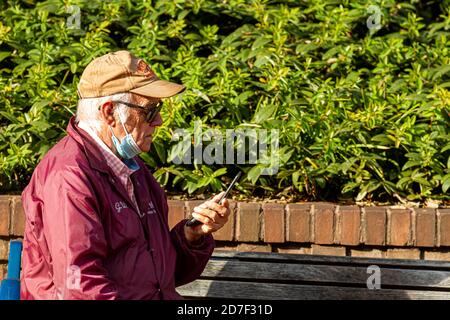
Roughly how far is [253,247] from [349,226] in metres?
0.48

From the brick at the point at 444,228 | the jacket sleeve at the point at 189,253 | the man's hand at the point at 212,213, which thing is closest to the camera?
the man's hand at the point at 212,213

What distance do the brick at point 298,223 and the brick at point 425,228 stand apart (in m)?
0.53

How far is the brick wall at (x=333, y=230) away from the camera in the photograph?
5.15 m

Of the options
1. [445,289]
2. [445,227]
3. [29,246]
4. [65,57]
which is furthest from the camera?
[65,57]

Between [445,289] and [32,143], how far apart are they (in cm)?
234

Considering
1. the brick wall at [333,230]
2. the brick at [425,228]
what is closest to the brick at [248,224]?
the brick wall at [333,230]

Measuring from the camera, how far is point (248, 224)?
17.1ft

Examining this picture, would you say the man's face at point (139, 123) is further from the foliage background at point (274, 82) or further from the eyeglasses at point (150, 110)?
the foliage background at point (274, 82)

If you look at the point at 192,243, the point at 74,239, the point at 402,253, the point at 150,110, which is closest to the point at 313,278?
the point at 402,253

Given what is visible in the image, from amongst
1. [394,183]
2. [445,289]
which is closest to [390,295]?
[445,289]

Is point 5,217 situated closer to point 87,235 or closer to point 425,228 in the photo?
point 87,235

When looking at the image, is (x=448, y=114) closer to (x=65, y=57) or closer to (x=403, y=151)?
(x=403, y=151)

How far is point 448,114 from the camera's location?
5.74 meters

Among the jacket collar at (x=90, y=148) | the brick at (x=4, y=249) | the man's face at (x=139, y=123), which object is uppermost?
the man's face at (x=139, y=123)
